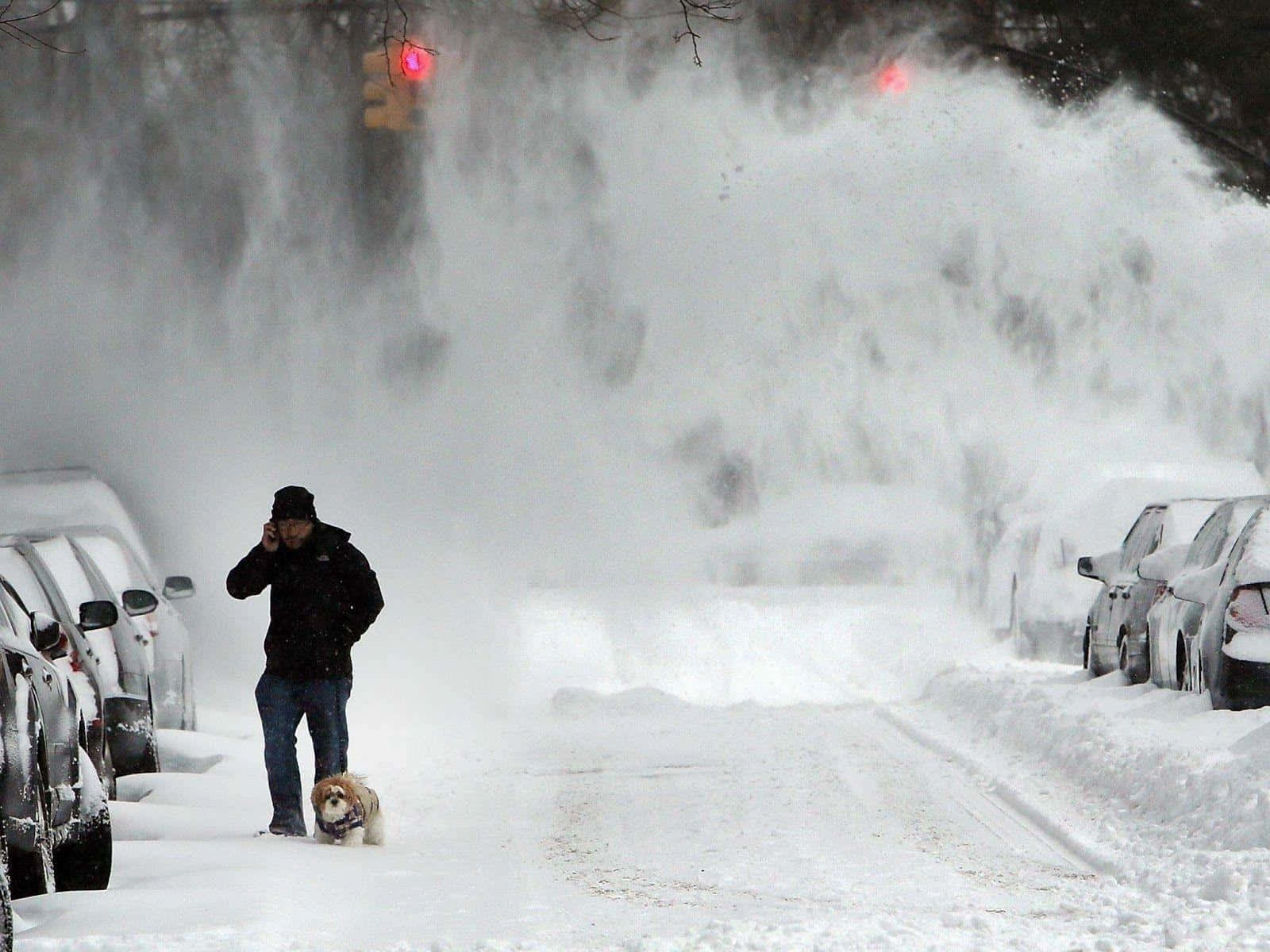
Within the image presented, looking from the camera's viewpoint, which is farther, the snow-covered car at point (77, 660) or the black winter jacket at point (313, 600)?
the black winter jacket at point (313, 600)

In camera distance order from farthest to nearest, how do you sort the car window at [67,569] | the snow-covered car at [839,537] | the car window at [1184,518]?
1. the snow-covered car at [839,537]
2. the car window at [1184,518]
3. the car window at [67,569]

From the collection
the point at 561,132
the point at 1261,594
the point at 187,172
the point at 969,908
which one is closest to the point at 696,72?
the point at 561,132

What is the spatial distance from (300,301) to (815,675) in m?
7.93

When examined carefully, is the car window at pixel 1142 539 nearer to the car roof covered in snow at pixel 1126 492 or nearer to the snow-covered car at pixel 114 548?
the car roof covered in snow at pixel 1126 492

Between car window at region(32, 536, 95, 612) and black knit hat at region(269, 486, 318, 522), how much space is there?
192 cm

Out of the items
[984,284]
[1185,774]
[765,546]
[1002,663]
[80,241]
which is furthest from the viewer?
[765,546]

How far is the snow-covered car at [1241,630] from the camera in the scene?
9.98 metres

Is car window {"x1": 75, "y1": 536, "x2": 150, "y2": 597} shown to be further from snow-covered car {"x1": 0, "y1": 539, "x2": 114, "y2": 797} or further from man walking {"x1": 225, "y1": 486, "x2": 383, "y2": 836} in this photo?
man walking {"x1": 225, "y1": 486, "x2": 383, "y2": 836}

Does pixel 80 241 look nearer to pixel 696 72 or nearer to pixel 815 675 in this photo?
pixel 696 72

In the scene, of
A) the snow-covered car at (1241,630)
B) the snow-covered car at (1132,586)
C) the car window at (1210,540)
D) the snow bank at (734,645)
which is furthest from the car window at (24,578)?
the snow bank at (734,645)

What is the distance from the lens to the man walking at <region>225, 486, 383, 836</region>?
854 centimetres

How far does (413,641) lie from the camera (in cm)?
1900

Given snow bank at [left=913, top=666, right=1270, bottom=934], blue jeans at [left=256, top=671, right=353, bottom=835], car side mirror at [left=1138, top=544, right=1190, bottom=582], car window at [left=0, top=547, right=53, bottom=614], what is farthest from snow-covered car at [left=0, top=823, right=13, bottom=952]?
car side mirror at [left=1138, top=544, right=1190, bottom=582]

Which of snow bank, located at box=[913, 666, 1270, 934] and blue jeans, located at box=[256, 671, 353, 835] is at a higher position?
blue jeans, located at box=[256, 671, 353, 835]
